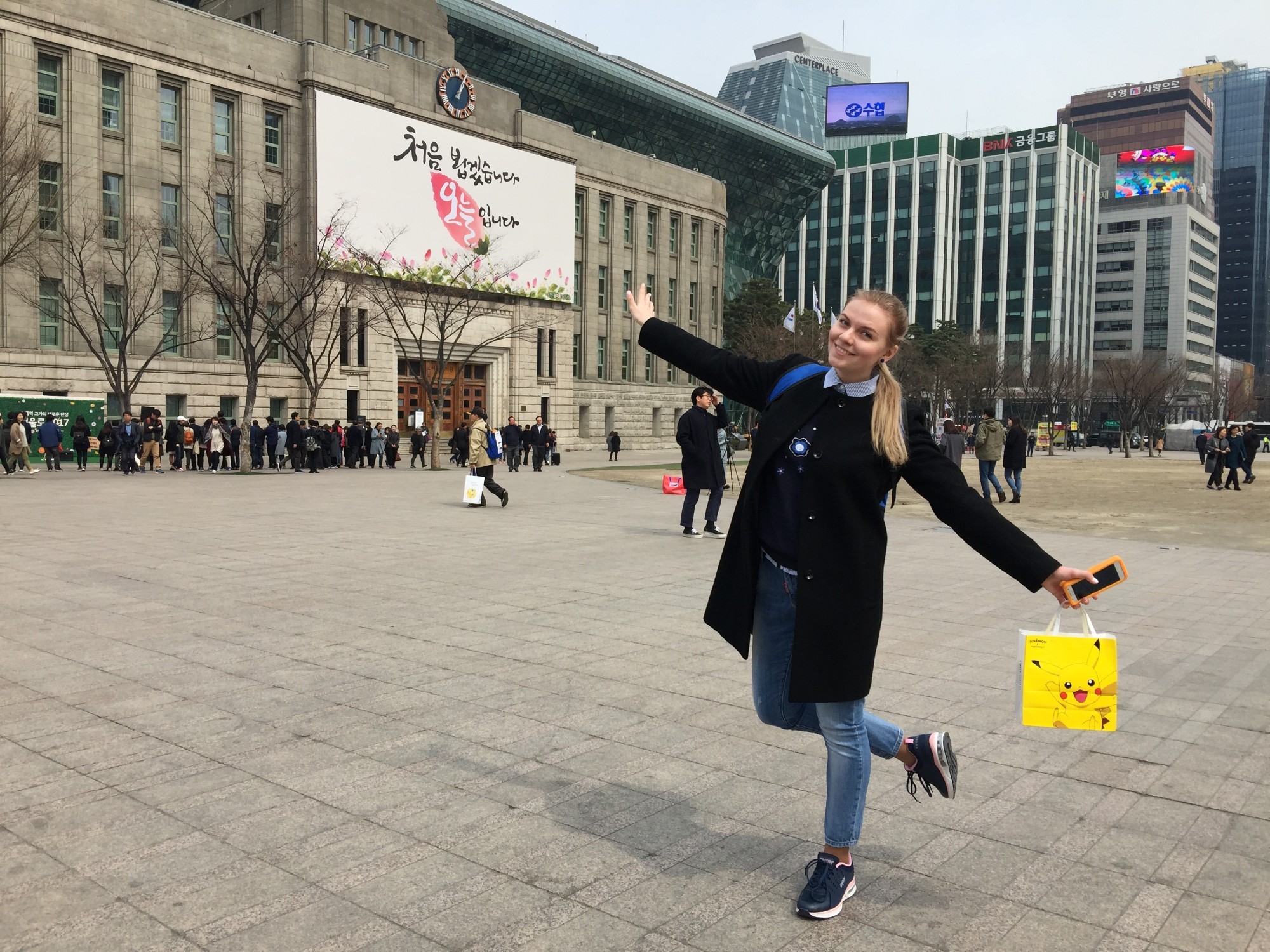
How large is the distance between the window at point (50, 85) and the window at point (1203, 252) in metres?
132

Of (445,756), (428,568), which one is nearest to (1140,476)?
(428,568)

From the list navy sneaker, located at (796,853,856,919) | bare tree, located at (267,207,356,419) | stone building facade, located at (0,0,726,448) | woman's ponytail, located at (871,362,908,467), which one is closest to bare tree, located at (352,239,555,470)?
stone building facade, located at (0,0,726,448)

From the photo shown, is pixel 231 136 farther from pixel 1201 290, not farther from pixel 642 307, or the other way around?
pixel 1201 290

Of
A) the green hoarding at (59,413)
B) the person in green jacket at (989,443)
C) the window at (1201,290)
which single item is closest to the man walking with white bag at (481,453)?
the person in green jacket at (989,443)

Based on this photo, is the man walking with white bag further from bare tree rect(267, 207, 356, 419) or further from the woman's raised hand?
bare tree rect(267, 207, 356, 419)

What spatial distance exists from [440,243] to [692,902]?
150 feet

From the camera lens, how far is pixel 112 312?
37.7 meters

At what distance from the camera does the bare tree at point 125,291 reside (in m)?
34.6

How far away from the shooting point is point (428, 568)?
1048cm

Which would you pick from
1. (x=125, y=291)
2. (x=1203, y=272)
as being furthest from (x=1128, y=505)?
(x=1203, y=272)

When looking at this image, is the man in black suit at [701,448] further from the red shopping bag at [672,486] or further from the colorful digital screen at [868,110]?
the colorful digital screen at [868,110]

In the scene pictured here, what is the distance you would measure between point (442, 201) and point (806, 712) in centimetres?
4599

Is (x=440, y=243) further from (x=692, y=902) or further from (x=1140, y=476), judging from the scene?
(x=692, y=902)

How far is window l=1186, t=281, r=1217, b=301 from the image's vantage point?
442 feet
